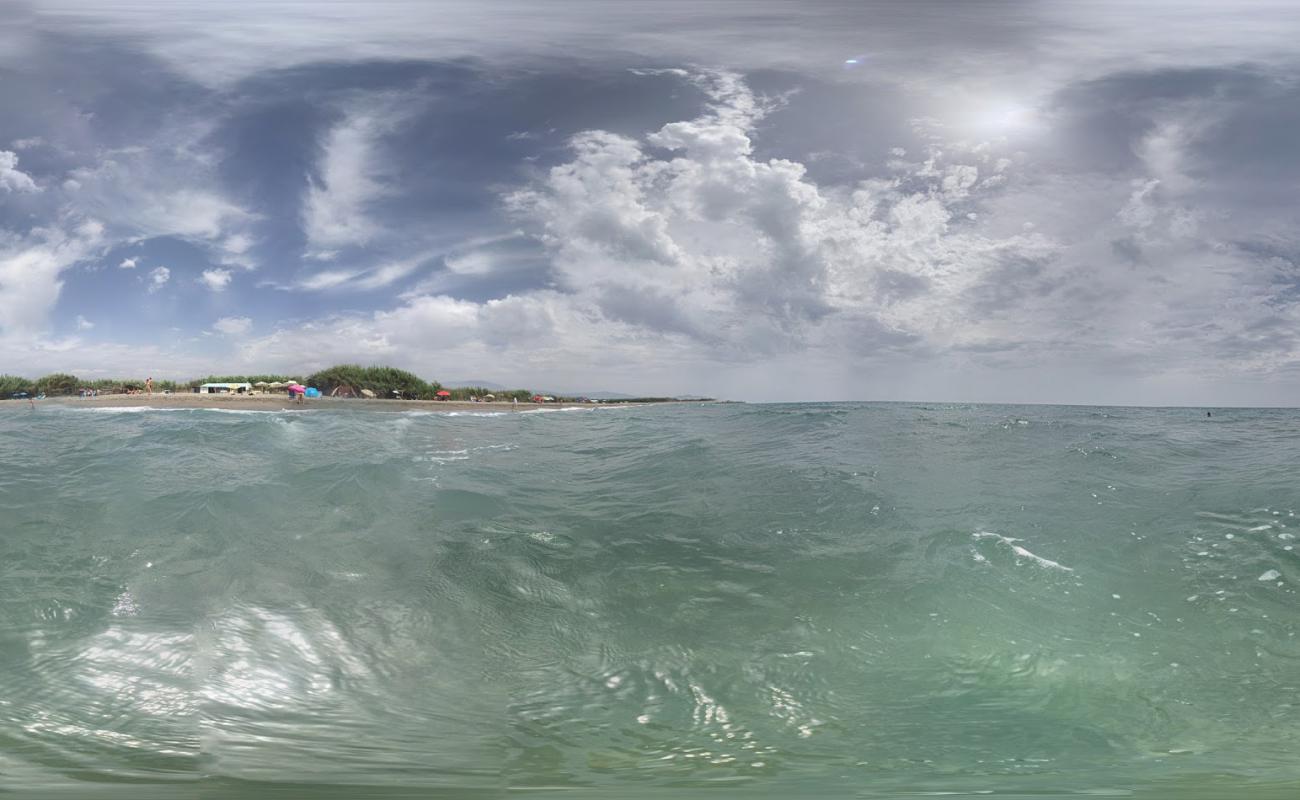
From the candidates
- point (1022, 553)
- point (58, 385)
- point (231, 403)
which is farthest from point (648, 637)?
point (58, 385)

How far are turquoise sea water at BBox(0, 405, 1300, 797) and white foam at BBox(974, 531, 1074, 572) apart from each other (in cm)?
3

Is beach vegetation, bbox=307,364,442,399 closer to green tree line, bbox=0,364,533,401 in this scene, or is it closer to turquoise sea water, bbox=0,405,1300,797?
green tree line, bbox=0,364,533,401

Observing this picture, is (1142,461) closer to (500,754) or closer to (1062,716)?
(1062,716)

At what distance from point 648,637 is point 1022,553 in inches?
140

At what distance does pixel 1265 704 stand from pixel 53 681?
20.3 feet

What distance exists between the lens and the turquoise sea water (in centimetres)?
253

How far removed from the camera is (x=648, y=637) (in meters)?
3.86

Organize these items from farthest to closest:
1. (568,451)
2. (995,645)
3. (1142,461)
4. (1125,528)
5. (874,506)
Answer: (568,451) < (1142,461) < (874,506) < (1125,528) < (995,645)

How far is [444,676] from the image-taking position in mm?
3369

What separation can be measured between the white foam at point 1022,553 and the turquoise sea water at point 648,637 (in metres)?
0.03

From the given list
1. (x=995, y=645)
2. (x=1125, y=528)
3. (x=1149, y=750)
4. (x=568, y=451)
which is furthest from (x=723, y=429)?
(x=1149, y=750)

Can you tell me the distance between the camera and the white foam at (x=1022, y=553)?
5078 millimetres

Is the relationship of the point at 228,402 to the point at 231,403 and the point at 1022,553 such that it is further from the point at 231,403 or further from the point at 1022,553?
the point at 1022,553

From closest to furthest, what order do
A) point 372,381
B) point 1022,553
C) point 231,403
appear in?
point 1022,553
point 231,403
point 372,381
